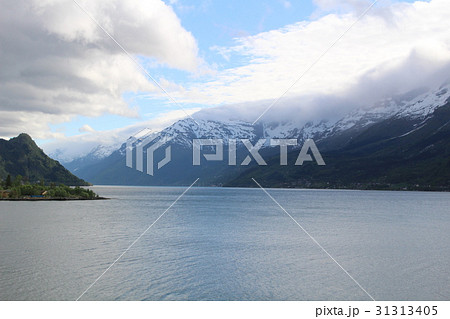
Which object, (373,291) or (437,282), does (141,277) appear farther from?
(437,282)

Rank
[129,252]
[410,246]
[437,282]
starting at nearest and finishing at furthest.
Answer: [437,282]
[129,252]
[410,246]

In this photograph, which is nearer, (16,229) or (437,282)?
(437,282)

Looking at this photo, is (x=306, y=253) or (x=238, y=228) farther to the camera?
(x=238, y=228)

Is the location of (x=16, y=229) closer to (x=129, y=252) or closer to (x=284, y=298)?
(x=129, y=252)

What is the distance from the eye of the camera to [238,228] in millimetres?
92438
